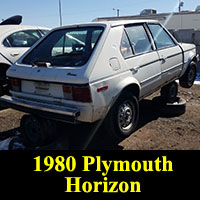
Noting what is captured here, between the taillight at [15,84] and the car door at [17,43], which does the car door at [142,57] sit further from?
the car door at [17,43]

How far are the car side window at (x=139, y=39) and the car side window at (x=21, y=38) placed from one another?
282cm

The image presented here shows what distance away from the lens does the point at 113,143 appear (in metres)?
3.55

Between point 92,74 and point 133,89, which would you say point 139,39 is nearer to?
point 133,89

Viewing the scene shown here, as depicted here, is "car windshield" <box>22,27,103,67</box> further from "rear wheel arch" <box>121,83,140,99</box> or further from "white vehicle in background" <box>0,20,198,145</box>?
"rear wheel arch" <box>121,83,140,99</box>

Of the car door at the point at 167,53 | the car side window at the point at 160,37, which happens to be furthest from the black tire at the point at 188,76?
the car side window at the point at 160,37

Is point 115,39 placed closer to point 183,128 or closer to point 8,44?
point 183,128

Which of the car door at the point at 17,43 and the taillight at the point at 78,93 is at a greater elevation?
the car door at the point at 17,43

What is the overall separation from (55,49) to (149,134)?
203cm

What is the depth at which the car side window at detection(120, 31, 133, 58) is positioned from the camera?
323 cm

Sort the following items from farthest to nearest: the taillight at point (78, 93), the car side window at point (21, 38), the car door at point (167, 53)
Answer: the car side window at point (21, 38) < the car door at point (167, 53) < the taillight at point (78, 93)

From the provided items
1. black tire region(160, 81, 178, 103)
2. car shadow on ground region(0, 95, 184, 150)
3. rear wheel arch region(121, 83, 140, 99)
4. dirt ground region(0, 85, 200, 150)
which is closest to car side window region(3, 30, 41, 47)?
dirt ground region(0, 85, 200, 150)

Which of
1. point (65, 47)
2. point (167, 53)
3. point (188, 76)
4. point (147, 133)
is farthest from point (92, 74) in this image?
point (188, 76)

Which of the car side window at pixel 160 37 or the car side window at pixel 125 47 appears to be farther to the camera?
the car side window at pixel 160 37

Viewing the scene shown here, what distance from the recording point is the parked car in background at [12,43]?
4.89m
